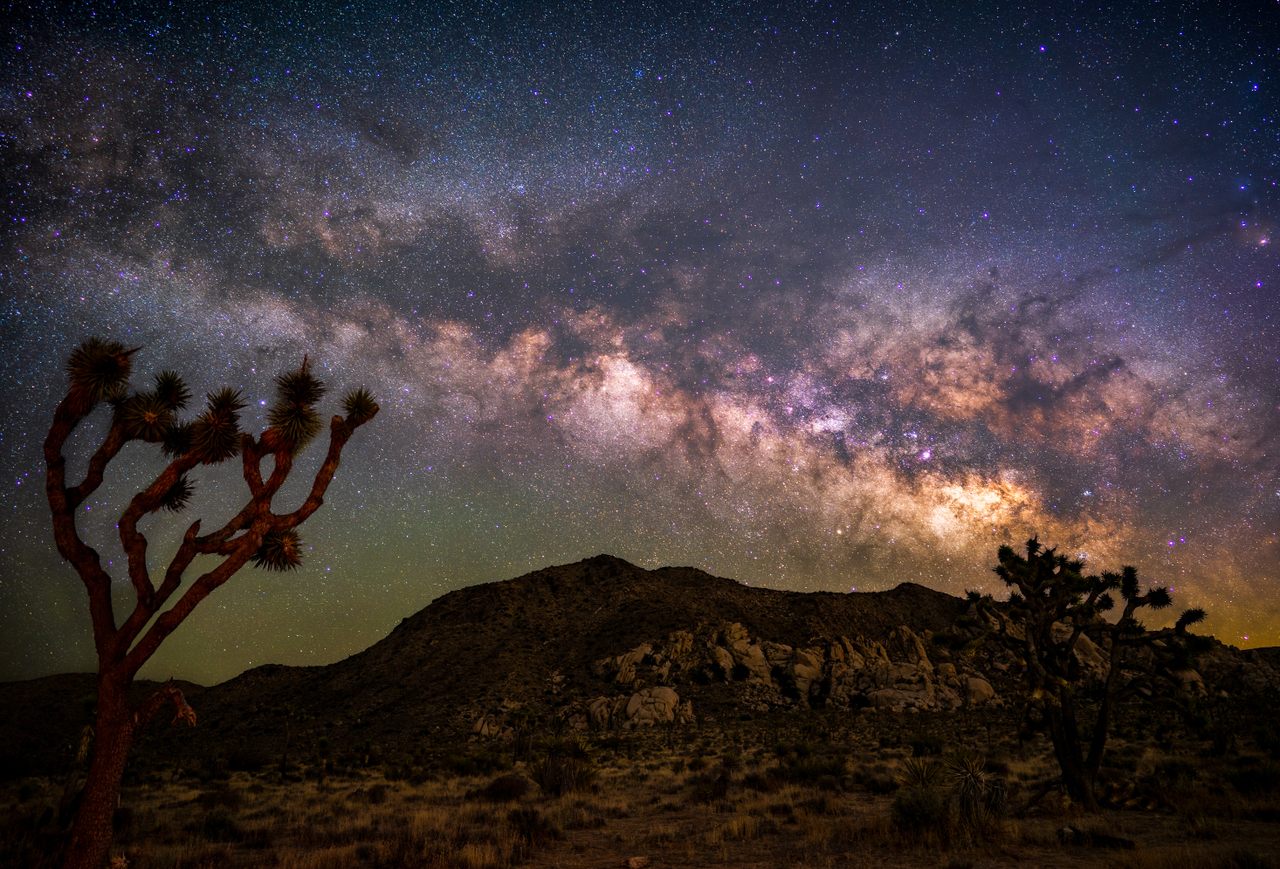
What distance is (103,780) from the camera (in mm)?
9469

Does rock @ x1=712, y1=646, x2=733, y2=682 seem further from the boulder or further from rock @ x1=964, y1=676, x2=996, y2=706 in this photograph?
rock @ x1=964, y1=676, x2=996, y2=706

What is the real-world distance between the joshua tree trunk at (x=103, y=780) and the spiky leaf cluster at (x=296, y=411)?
4982 millimetres

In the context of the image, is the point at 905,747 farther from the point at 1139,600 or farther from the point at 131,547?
the point at 131,547

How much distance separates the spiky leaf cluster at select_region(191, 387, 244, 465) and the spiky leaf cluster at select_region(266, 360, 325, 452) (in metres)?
0.71

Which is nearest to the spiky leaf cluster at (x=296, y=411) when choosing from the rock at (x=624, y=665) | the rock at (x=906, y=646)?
the rock at (x=624, y=665)

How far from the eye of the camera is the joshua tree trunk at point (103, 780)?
30.3ft

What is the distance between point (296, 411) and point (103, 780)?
22.8 ft

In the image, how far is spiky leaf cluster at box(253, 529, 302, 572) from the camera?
512 inches

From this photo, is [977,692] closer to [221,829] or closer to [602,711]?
[602,711]

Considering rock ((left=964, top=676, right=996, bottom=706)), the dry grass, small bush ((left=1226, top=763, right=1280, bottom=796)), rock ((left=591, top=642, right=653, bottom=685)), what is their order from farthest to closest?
1. rock ((left=591, top=642, right=653, bottom=685))
2. rock ((left=964, top=676, right=996, bottom=706))
3. small bush ((left=1226, top=763, right=1280, bottom=796))
4. the dry grass

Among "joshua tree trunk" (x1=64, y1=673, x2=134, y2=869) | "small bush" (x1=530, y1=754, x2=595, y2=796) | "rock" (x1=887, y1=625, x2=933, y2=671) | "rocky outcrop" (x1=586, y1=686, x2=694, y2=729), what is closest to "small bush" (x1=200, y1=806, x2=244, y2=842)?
"joshua tree trunk" (x1=64, y1=673, x2=134, y2=869)

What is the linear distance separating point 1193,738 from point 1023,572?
22.6 metres

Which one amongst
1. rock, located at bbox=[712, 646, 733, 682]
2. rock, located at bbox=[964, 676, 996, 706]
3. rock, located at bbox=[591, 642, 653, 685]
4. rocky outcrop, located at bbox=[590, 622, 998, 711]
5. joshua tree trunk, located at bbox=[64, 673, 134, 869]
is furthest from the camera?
rock, located at bbox=[712, 646, 733, 682]

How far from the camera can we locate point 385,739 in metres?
46.5
